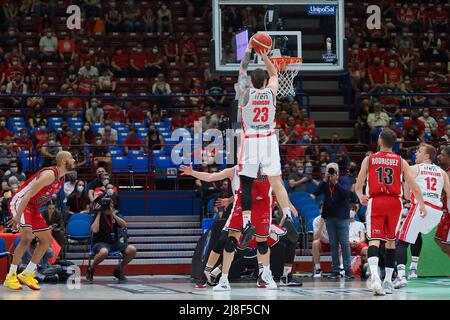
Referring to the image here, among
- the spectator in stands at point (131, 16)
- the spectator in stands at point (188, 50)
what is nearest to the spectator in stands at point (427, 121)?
the spectator in stands at point (188, 50)

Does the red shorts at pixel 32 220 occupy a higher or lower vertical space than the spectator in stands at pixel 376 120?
lower

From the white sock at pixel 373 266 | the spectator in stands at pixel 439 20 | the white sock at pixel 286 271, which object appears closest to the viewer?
the white sock at pixel 373 266

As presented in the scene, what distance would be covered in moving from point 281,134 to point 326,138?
3533mm

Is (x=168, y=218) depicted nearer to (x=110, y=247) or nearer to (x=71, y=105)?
(x=110, y=247)

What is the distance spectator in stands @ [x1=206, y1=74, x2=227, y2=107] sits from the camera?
78.3 ft

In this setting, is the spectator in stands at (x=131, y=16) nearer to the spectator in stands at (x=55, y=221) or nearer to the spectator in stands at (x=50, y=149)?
the spectator in stands at (x=50, y=149)

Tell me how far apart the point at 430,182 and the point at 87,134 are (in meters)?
10.2

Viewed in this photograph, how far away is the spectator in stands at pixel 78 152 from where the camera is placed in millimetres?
20484

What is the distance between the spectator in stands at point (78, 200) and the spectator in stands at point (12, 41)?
26.7 ft

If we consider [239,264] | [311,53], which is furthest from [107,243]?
[311,53]

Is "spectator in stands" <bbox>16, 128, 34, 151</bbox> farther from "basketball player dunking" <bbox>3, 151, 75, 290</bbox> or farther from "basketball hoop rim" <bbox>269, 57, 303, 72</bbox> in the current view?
"basketball player dunking" <bbox>3, 151, 75, 290</bbox>

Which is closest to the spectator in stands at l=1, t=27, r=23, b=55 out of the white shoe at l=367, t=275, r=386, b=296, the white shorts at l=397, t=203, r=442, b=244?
the white shorts at l=397, t=203, r=442, b=244

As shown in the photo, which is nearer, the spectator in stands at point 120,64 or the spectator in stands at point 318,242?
the spectator in stands at point 318,242
